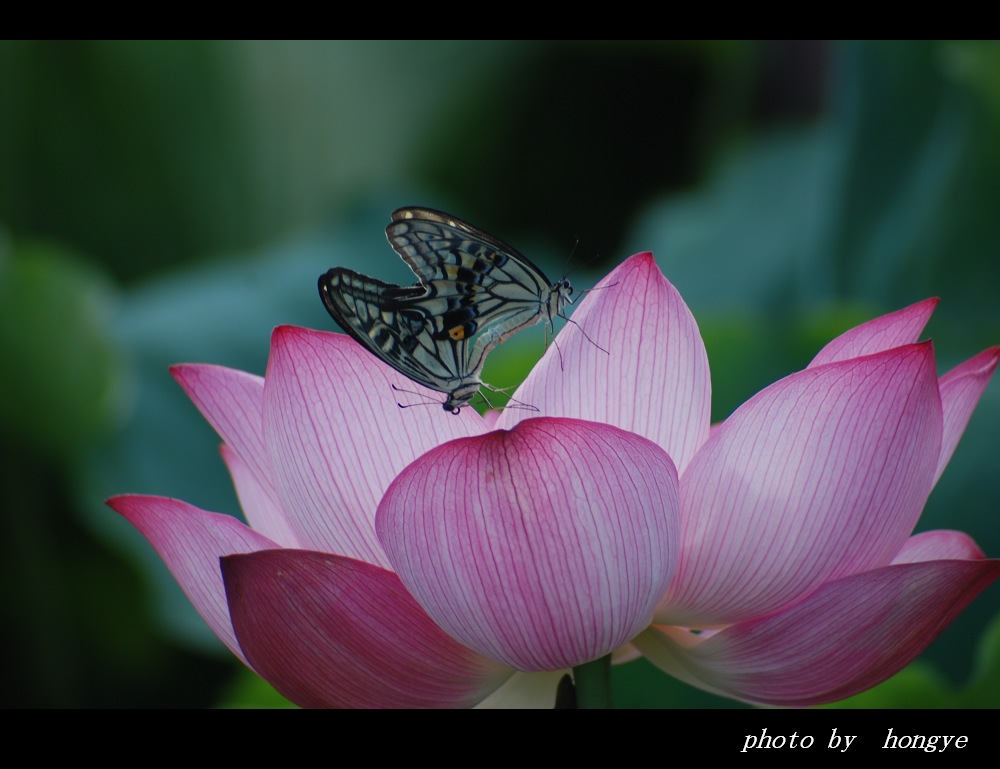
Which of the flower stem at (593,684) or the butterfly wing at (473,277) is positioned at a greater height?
the butterfly wing at (473,277)

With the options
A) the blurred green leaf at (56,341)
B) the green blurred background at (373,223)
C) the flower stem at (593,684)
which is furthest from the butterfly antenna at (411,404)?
the blurred green leaf at (56,341)

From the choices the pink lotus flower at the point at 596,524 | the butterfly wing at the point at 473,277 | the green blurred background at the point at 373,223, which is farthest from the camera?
the green blurred background at the point at 373,223

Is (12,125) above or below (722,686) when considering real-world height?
above

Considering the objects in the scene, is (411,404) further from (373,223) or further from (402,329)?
(373,223)

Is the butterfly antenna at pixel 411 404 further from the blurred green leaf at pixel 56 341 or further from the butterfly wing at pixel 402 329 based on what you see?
the blurred green leaf at pixel 56 341

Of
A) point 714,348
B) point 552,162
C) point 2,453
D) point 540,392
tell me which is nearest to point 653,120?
point 552,162

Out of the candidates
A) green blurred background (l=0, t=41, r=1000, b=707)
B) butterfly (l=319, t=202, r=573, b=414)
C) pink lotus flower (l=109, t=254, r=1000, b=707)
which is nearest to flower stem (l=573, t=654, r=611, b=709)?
pink lotus flower (l=109, t=254, r=1000, b=707)
